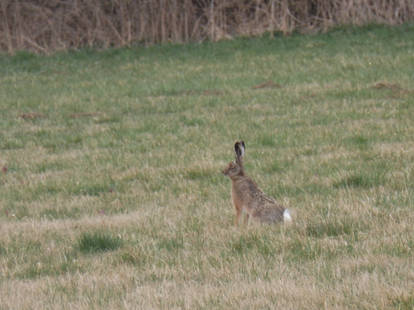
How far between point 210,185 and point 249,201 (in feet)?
7.03

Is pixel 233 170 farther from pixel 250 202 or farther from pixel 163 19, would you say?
pixel 163 19

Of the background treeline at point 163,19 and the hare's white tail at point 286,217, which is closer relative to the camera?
the hare's white tail at point 286,217

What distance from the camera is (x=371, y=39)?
22438mm

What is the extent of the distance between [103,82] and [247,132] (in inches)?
341

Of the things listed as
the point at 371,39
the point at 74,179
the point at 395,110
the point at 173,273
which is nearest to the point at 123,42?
the point at 371,39

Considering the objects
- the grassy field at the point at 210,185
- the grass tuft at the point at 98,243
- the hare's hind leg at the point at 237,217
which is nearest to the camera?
the grassy field at the point at 210,185

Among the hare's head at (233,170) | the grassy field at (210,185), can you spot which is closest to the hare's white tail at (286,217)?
the grassy field at (210,185)

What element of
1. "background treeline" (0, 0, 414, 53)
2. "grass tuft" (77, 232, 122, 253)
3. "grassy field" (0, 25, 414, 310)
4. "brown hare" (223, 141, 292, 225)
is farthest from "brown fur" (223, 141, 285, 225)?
"background treeline" (0, 0, 414, 53)

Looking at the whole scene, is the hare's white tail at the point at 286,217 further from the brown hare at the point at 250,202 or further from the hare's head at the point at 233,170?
the hare's head at the point at 233,170

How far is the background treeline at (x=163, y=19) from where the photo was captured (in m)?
25.0

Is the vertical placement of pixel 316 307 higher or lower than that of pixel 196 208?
higher

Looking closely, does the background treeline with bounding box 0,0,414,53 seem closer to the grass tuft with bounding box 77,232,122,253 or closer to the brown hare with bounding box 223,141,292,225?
the brown hare with bounding box 223,141,292,225

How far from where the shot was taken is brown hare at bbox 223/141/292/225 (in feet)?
23.1

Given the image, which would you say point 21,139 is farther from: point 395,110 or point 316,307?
point 316,307
